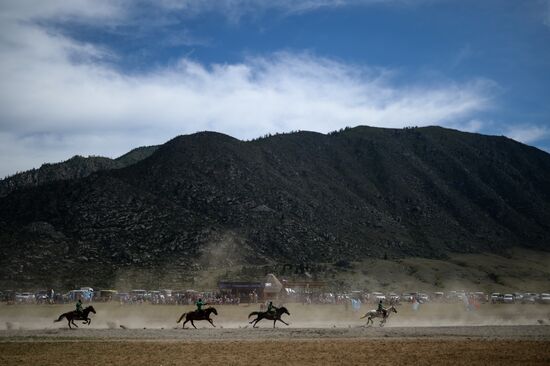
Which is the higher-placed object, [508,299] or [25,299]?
[25,299]

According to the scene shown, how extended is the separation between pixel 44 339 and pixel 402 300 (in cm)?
5634

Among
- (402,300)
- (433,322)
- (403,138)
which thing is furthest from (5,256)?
(403,138)

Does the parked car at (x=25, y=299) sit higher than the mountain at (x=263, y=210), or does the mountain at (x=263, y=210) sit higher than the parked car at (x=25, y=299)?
the mountain at (x=263, y=210)

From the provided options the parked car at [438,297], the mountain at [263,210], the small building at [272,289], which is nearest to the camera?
the small building at [272,289]

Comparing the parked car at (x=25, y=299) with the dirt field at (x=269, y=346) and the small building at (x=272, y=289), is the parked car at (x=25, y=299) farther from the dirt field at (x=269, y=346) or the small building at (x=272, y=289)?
the small building at (x=272, y=289)

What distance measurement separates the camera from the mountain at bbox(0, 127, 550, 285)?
3807 inches

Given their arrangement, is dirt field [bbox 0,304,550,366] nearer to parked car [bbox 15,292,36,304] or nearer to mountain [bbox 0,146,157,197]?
parked car [bbox 15,292,36,304]

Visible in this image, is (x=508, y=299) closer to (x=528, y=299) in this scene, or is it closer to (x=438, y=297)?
(x=528, y=299)

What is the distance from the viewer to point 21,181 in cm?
18212

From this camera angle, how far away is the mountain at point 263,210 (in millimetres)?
96688

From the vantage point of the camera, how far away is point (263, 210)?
11838 cm

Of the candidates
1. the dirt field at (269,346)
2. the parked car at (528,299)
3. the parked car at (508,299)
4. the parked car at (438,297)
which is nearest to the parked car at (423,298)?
the parked car at (438,297)

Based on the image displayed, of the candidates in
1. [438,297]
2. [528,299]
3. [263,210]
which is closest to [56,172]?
→ [263,210]

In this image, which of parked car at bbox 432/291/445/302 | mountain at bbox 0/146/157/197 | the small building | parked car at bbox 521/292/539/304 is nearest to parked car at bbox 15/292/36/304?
the small building
